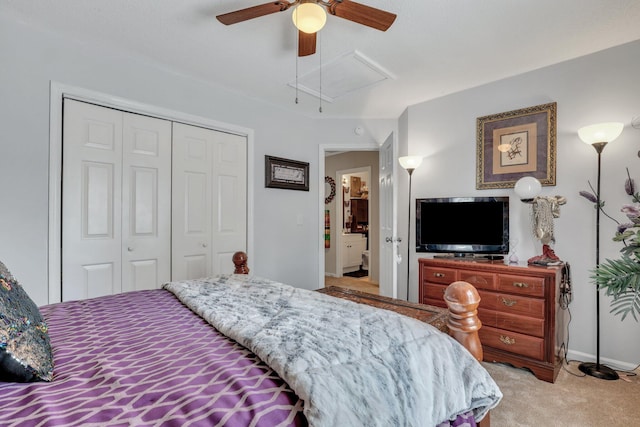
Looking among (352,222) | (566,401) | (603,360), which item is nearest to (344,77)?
(566,401)

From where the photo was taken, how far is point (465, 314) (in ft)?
3.35

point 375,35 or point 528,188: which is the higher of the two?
point 375,35

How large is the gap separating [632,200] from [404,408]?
2.57 meters

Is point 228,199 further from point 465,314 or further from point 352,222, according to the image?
point 352,222

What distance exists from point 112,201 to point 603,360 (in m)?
3.91

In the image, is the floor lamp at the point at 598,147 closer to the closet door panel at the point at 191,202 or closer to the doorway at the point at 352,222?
the doorway at the point at 352,222

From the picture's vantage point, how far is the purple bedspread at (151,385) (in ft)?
1.90

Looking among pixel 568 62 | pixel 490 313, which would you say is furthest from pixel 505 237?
pixel 568 62

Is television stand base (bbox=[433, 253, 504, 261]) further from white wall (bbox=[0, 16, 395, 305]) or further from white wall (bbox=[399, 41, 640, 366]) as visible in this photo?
white wall (bbox=[0, 16, 395, 305])

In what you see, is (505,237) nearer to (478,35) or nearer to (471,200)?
(471,200)

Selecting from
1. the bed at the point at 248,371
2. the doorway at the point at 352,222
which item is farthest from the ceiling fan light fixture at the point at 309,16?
the doorway at the point at 352,222

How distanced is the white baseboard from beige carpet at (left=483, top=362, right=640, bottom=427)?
6 cm

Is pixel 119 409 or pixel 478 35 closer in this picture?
pixel 119 409

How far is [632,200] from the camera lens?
7.29 feet
